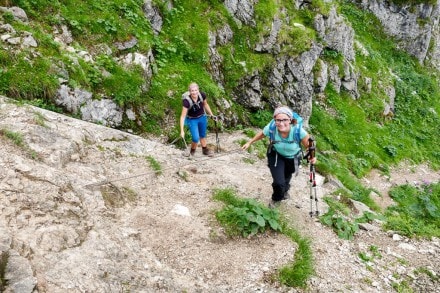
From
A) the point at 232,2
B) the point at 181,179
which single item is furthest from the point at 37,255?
the point at 232,2

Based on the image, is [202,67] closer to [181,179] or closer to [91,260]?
[181,179]

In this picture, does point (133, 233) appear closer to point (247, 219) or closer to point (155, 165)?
point (247, 219)

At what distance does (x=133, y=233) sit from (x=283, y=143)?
3396 mm

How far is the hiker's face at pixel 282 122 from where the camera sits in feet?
23.9

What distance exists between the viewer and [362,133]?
2125cm

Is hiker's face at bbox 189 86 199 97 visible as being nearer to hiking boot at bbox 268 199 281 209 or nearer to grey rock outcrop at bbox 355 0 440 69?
hiking boot at bbox 268 199 281 209

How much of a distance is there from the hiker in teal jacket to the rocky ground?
119 cm

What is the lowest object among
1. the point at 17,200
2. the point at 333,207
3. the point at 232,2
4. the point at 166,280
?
the point at 333,207

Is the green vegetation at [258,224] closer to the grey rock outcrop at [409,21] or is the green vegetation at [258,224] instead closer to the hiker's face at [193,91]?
the hiker's face at [193,91]

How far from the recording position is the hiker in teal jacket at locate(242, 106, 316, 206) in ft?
24.1

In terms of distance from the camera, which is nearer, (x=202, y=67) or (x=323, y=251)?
(x=323, y=251)

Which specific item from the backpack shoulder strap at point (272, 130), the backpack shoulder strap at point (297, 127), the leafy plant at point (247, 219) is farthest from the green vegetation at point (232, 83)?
the backpack shoulder strap at point (297, 127)

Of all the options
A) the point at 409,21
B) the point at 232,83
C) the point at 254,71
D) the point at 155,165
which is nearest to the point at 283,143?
the point at 155,165

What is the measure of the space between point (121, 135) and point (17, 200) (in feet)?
15.4
